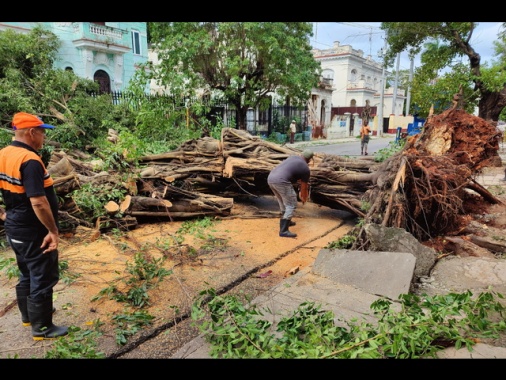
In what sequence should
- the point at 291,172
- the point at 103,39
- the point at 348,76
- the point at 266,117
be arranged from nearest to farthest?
the point at 291,172 → the point at 103,39 → the point at 266,117 → the point at 348,76

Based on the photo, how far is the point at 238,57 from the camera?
14.5 metres

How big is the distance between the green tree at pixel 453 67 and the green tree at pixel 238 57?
3985 mm

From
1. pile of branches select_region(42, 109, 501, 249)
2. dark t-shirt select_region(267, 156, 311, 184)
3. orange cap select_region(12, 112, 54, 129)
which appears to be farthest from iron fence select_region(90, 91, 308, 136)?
orange cap select_region(12, 112, 54, 129)

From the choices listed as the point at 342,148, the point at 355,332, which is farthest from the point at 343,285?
the point at 342,148

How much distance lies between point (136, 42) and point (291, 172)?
72.1ft

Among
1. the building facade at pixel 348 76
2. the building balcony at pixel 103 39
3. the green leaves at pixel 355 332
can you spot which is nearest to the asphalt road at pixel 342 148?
the building balcony at pixel 103 39

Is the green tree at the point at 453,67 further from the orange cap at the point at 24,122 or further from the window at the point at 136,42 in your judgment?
the window at the point at 136,42

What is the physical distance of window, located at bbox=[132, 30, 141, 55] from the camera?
23.4 metres

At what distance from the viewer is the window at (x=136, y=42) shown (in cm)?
2339

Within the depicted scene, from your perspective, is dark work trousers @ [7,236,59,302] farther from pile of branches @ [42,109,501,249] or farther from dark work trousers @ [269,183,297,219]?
dark work trousers @ [269,183,297,219]

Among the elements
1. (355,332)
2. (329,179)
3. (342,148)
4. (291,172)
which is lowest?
(355,332)

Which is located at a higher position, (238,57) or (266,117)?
(238,57)

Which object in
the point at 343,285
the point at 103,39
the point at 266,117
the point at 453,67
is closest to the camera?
the point at 343,285

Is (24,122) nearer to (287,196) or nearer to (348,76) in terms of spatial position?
(287,196)
